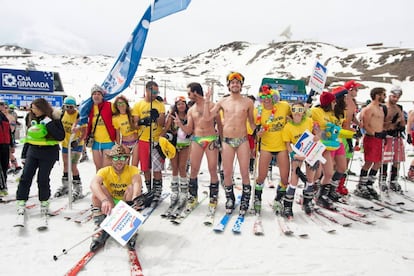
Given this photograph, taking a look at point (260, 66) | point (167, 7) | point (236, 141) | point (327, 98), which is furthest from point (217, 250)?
point (260, 66)

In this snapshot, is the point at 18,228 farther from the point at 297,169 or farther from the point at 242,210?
the point at 297,169

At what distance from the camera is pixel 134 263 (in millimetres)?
3350

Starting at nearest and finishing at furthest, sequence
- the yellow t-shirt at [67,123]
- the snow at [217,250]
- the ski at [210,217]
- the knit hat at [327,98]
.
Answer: the snow at [217,250] → the ski at [210,217] → the knit hat at [327,98] → the yellow t-shirt at [67,123]

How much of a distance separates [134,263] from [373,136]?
5.42 meters

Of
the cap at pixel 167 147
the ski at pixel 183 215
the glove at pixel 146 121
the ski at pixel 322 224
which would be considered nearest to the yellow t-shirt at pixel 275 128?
the ski at pixel 322 224

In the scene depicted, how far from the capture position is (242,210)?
4930 mm

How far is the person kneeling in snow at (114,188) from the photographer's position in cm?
370

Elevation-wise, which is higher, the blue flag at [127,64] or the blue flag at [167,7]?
the blue flag at [167,7]

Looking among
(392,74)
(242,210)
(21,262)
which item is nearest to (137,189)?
(21,262)

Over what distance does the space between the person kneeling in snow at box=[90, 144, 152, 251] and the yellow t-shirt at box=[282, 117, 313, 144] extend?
2448 millimetres

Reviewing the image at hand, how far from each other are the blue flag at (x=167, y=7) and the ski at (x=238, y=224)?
3825 millimetres

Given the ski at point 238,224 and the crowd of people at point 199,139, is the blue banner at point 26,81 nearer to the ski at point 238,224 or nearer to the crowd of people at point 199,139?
the crowd of people at point 199,139

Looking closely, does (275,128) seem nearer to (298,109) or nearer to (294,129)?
(294,129)

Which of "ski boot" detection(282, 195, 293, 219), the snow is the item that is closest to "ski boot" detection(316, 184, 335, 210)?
the snow
